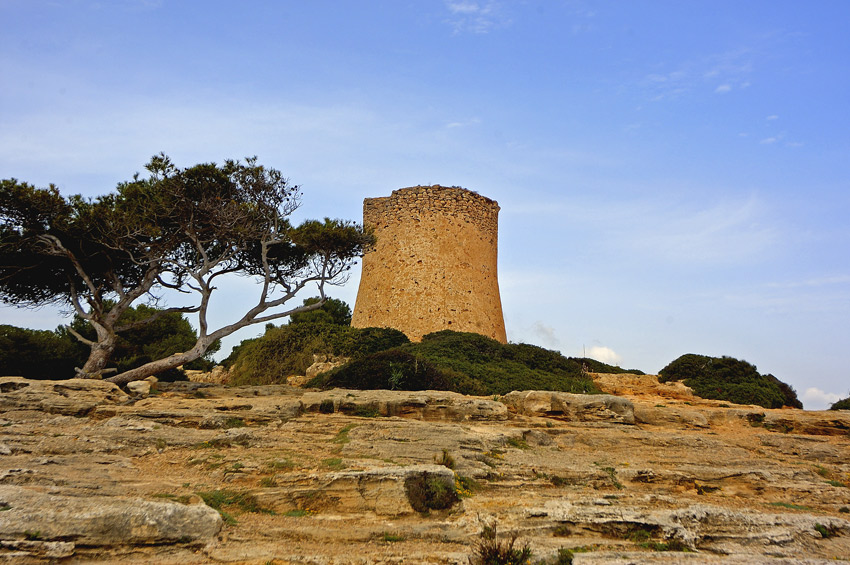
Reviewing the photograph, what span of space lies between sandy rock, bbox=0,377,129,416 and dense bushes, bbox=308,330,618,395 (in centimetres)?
426

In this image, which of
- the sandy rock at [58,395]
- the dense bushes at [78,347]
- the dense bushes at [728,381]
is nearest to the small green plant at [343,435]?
the sandy rock at [58,395]

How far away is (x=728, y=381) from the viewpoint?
723 inches

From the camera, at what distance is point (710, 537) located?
6.22 m

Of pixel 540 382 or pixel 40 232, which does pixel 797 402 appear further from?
pixel 40 232

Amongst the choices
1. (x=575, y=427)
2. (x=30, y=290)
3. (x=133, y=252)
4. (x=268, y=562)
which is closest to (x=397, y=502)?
(x=268, y=562)

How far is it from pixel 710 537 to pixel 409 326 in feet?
52.1

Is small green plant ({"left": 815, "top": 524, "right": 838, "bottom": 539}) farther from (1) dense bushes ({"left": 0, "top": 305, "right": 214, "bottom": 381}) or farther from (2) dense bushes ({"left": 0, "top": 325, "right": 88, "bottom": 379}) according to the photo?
(2) dense bushes ({"left": 0, "top": 325, "right": 88, "bottom": 379})

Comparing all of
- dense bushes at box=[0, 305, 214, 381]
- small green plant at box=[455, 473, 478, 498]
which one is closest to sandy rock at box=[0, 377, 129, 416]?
dense bushes at box=[0, 305, 214, 381]

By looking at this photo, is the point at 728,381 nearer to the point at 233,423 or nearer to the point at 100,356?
the point at 233,423

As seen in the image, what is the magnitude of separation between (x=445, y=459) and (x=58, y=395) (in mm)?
5857

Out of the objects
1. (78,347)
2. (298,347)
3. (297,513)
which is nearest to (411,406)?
(297,513)

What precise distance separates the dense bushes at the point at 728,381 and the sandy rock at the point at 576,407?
7382 millimetres

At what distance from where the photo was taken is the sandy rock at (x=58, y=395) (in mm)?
9047

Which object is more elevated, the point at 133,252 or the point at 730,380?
the point at 133,252
